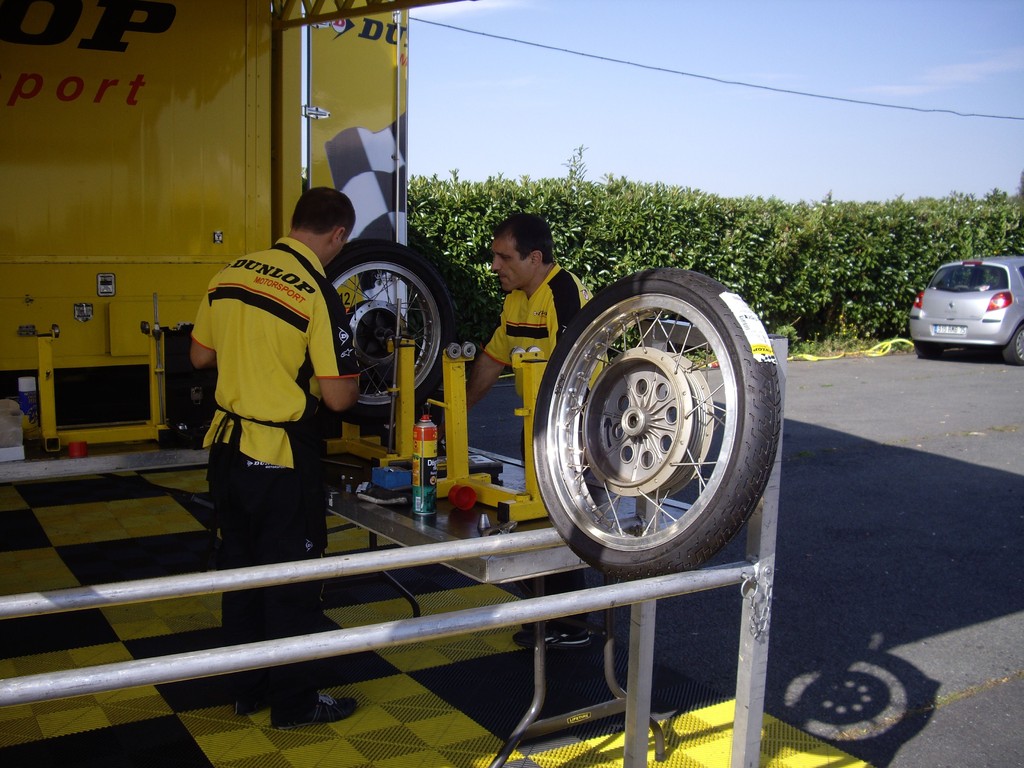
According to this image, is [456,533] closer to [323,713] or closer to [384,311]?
[323,713]

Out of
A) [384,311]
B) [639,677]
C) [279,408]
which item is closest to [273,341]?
[279,408]

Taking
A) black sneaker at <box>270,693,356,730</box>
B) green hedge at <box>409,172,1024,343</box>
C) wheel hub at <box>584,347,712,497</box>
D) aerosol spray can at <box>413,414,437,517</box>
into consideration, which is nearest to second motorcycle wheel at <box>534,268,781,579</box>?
wheel hub at <box>584,347,712,497</box>

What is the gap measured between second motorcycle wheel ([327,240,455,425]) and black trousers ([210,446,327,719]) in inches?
31.1

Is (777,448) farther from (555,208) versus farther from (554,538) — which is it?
(555,208)

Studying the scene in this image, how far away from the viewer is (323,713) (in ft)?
12.6

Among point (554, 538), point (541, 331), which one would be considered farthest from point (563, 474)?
point (541, 331)

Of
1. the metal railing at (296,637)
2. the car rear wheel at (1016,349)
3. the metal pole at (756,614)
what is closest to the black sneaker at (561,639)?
the metal pole at (756,614)

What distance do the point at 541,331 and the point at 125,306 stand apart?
99.3 inches

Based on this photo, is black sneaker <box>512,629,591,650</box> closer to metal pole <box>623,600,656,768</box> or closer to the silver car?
metal pole <box>623,600,656,768</box>

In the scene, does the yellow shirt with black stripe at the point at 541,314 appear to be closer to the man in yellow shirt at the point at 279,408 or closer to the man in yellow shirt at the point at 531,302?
the man in yellow shirt at the point at 531,302

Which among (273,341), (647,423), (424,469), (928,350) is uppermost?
(273,341)

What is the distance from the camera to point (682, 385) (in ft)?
9.03

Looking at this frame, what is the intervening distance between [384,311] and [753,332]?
8.89ft

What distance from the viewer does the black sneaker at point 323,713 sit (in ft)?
12.4
